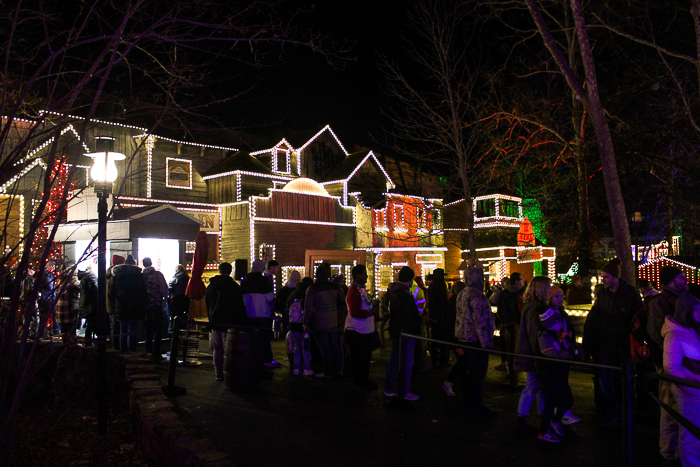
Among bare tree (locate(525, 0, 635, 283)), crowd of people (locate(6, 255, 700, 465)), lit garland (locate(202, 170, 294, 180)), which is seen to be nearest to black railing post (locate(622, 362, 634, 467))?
crowd of people (locate(6, 255, 700, 465))

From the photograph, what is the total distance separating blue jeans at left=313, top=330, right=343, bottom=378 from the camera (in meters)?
9.09

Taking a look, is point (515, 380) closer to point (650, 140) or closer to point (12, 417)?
point (12, 417)

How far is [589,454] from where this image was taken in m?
5.51

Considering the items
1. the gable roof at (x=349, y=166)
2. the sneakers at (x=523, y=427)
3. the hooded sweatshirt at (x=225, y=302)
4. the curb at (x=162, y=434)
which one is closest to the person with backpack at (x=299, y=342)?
the hooded sweatshirt at (x=225, y=302)

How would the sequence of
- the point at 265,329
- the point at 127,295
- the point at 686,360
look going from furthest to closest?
the point at 127,295 < the point at 265,329 < the point at 686,360

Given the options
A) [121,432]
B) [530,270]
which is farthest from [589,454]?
[530,270]

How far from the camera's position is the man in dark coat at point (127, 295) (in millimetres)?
9945

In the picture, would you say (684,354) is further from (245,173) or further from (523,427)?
(245,173)

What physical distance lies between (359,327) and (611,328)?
11.2 ft

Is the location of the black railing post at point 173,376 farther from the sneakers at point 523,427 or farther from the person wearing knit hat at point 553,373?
the person wearing knit hat at point 553,373

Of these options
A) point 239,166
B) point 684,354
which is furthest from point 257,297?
point 239,166

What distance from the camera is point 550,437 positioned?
5.83 m

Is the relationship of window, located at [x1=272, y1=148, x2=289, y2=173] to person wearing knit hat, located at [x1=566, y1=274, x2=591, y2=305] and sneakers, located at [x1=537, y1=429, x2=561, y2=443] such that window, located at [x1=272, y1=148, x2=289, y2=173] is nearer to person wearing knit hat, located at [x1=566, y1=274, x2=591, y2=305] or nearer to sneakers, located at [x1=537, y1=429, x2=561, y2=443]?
person wearing knit hat, located at [x1=566, y1=274, x2=591, y2=305]

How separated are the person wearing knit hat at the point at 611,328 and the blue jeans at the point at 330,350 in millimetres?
4038
